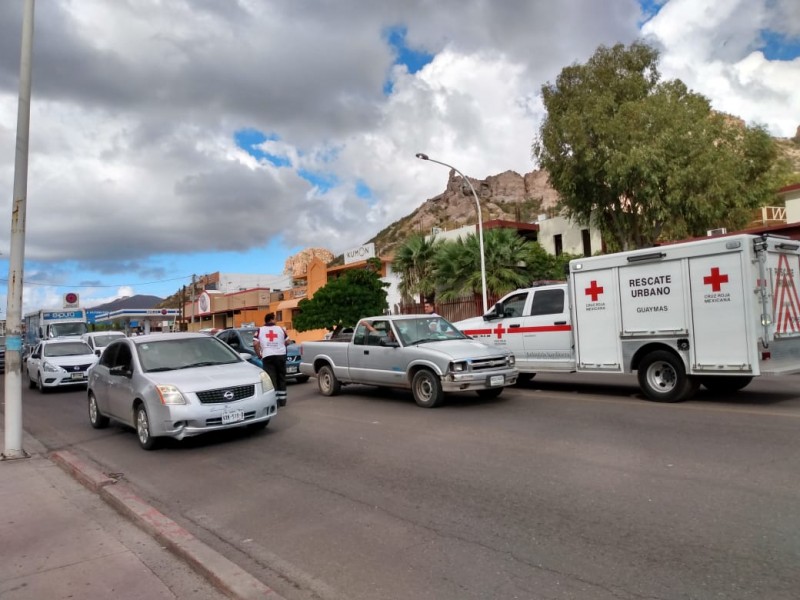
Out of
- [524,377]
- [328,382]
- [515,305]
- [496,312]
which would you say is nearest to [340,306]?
[328,382]

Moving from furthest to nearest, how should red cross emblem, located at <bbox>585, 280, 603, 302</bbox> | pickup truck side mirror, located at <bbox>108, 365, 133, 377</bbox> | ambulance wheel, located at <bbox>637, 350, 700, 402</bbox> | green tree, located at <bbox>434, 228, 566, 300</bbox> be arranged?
green tree, located at <bbox>434, 228, 566, 300</bbox> → red cross emblem, located at <bbox>585, 280, 603, 302</bbox> → ambulance wheel, located at <bbox>637, 350, 700, 402</bbox> → pickup truck side mirror, located at <bbox>108, 365, 133, 377</bbox>

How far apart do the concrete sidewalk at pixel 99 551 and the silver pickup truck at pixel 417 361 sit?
5.49 m

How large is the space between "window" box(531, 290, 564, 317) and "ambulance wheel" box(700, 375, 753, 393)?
9.62ft

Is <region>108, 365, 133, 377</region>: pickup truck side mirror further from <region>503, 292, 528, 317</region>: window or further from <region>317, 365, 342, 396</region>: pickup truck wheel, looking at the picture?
<region>503, 292, 528, 317</region>: window

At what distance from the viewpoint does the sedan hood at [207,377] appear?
8.50 meters

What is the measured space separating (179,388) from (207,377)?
0.45m

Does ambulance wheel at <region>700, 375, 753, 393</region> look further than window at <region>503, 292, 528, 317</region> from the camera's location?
No

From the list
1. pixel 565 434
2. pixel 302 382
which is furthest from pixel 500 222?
pixel 565 434

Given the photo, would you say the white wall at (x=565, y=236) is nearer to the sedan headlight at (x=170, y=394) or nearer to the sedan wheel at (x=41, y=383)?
the sedan wheel at (x=41, y=383)

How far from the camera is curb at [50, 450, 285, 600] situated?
13.4ft

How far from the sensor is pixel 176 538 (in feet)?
16.5

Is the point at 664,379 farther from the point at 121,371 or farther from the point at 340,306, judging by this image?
the point at 340,306

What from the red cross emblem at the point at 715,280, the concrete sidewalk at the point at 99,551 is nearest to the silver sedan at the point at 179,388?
the concrete sidewalk at the point at 99,551

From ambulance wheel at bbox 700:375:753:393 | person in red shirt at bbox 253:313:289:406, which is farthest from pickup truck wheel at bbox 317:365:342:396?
ambulance wheel at bbox 700:375:753:393
